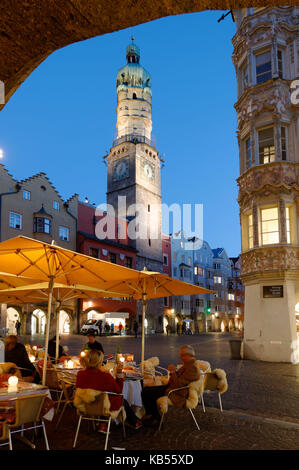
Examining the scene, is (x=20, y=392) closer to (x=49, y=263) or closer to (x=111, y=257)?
(x=49, y=263)

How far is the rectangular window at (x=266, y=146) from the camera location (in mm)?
17953

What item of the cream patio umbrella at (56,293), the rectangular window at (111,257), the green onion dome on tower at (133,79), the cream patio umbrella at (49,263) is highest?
the green onion dome on tower at (133,79)

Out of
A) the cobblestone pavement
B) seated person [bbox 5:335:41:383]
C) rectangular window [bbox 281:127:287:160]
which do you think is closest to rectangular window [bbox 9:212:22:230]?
rectangular window [bbox 281:127:287:160]

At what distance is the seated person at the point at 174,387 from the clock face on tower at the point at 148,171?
172 feet

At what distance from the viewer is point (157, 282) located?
31.6 feet

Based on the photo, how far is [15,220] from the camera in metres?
36.6

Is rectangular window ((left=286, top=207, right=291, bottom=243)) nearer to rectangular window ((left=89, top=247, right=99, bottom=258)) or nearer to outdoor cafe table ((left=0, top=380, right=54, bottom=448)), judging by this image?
outdoor cafe table ((left=0, top=380, right=54, bottom=448))

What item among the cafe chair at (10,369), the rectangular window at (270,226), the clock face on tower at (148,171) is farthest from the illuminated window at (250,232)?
the clock face on tower at (148,171)

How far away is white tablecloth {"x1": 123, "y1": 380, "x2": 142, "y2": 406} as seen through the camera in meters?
6.88

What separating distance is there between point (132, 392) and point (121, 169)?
54.2m

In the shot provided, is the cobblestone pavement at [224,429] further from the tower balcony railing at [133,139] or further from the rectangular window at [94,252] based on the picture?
the tower balcony railing at [133,139]

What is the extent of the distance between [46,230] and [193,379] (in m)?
34.6

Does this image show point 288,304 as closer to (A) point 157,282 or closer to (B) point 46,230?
(A) point 157,282

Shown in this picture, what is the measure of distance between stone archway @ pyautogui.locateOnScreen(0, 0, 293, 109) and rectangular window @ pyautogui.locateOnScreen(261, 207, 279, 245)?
15.3 metres
